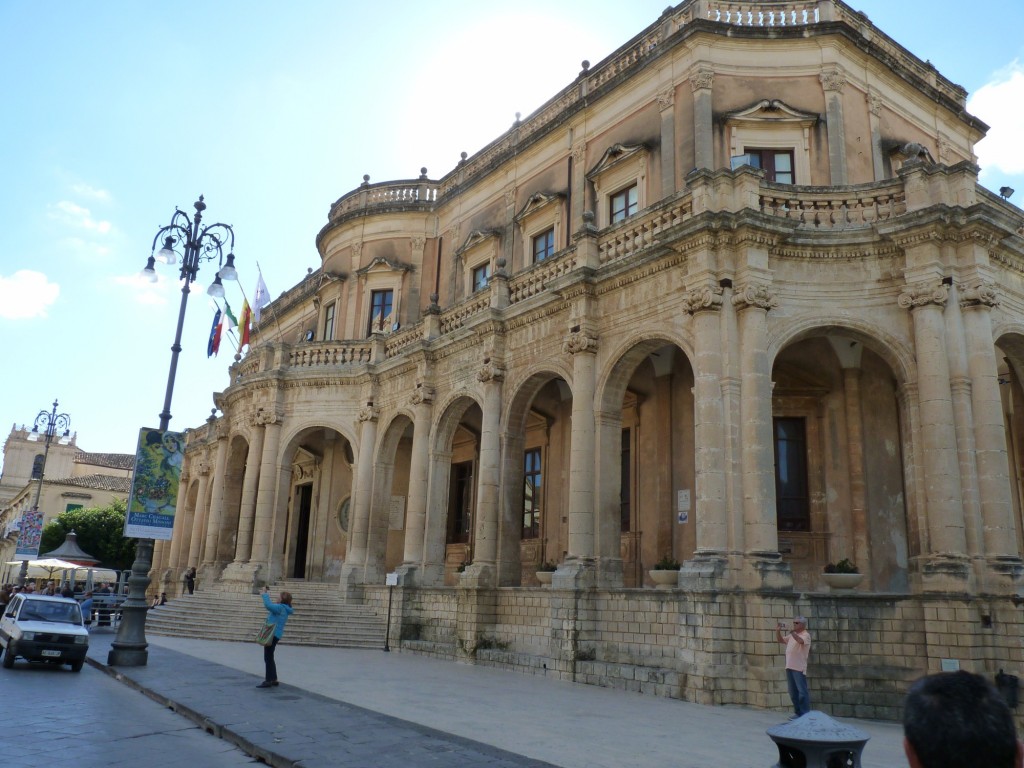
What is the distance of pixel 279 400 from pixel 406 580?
25.1 ft

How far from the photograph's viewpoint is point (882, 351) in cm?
1384

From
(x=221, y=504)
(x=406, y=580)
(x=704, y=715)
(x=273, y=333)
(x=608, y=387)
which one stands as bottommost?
(x=704, y=715)

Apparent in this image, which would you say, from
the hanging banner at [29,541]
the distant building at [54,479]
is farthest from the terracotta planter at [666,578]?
the distant building at [54,479]

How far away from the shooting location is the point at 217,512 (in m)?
25.9

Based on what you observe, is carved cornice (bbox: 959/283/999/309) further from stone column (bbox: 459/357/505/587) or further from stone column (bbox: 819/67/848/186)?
stone column (bbox: 459/357/505/587)

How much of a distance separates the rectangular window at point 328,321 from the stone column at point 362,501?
6028mm

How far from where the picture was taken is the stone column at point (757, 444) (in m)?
12.5

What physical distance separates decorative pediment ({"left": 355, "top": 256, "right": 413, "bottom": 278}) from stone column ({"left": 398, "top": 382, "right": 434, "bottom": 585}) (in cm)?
625

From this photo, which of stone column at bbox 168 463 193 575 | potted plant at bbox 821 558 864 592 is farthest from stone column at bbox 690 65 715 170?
stone column at bbox 168 463 193 575

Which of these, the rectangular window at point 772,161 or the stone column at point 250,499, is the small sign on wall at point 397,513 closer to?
the stone column at point 250,499

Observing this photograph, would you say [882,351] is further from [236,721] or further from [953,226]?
[236,721]

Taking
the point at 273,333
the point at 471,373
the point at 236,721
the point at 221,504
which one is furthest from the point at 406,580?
the point at 273,333

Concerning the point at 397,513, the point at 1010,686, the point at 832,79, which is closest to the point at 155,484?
the point at 397,513

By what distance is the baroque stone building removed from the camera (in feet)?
41.0
